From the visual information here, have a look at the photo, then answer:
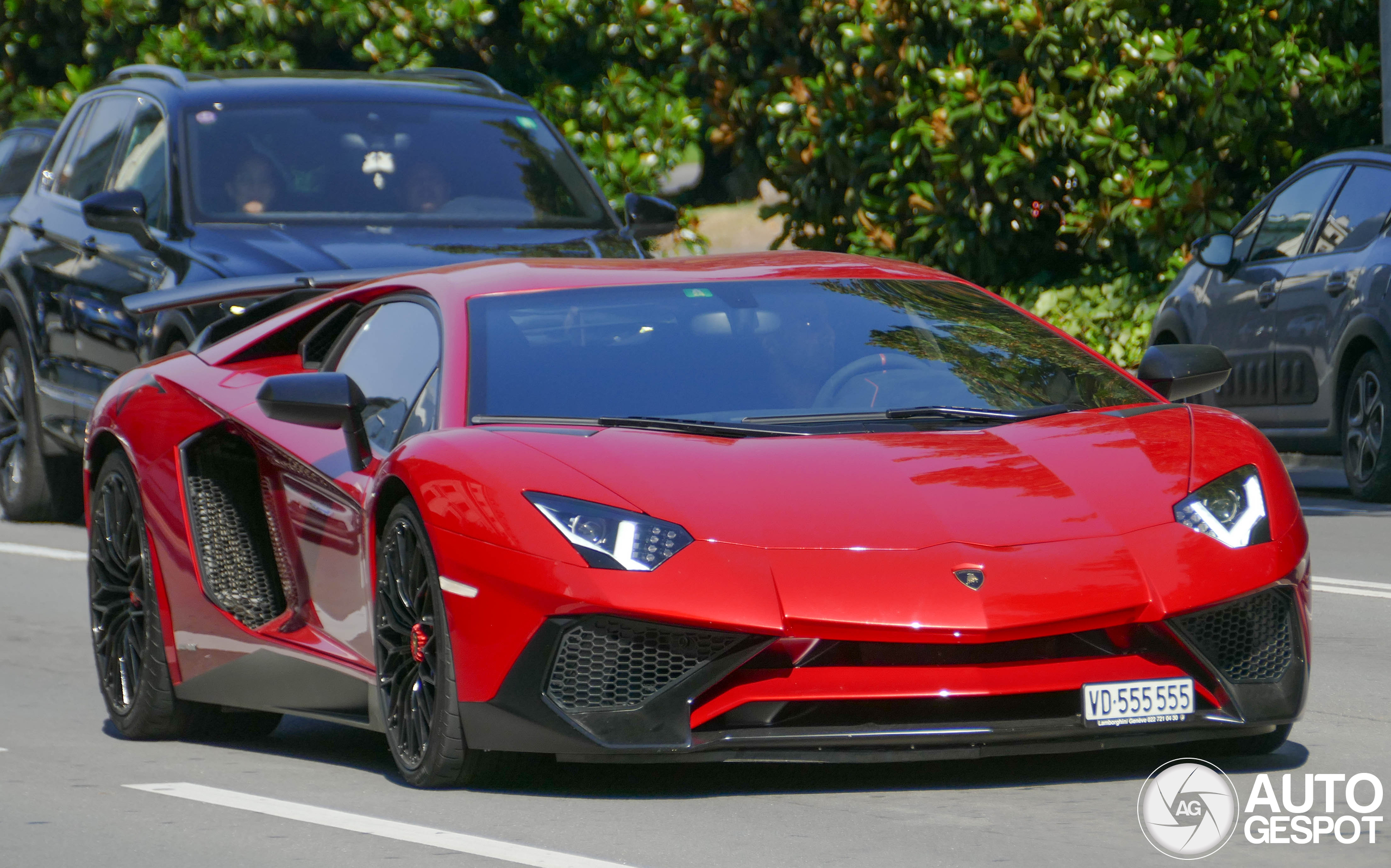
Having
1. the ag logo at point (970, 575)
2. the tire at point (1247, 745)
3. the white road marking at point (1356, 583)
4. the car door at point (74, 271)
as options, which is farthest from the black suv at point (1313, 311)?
the ag logo at point (970, 575)

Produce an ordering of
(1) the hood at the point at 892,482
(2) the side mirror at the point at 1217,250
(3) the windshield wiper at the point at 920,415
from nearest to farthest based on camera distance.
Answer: (1) the hood at the point at 892,482 → (3) the windshield wiper at the point at 920,415 → (2) the side mirror at the point at 1217,250

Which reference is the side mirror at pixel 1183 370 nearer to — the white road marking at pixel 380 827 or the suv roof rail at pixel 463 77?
the white road marking at pixel 380 827

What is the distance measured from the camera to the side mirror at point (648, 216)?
11.1 metres

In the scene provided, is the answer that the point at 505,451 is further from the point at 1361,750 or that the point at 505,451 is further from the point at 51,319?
the point at 51,319

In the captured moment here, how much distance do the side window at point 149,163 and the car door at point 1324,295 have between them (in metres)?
5.59

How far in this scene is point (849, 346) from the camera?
618 centimetres

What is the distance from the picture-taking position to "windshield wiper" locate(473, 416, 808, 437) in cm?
562

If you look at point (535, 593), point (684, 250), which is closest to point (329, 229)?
point (535, 593)

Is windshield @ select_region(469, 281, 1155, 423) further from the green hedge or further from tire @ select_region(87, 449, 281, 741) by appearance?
the green hedge

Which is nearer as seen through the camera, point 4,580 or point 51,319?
point 4,580

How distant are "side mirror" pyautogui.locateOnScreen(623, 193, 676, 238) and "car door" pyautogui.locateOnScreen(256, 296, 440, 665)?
179 inches

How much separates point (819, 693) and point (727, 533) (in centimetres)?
39

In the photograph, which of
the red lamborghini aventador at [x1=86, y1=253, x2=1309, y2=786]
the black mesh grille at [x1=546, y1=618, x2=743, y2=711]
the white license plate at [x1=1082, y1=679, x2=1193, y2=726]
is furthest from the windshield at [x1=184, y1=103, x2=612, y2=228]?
the white license plate at [x1=1082, y1=679, x2=1193, y2=726]

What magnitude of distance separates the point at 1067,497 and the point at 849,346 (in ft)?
3.43
